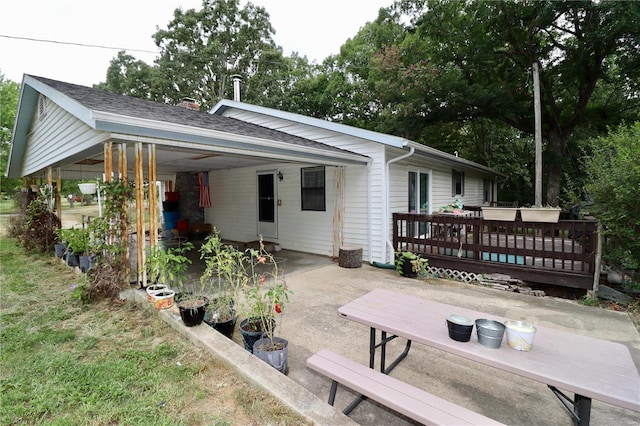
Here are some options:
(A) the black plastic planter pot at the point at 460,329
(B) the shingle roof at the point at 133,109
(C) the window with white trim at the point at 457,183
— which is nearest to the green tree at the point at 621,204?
(A) the black plastic planter pot at the point at 460,329

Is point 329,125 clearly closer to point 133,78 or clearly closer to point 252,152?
point 252,152

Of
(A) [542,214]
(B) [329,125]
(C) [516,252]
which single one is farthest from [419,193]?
(A) [542,214]

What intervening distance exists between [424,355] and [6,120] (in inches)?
1012

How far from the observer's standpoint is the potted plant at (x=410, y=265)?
19.2 ft

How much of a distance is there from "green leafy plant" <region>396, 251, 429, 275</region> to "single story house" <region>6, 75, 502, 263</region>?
670 millimetres

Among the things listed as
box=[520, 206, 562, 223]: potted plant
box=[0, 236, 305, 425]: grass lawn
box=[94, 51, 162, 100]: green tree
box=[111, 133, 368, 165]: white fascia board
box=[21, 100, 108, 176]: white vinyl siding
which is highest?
box=[94, 51, 162, 100]: green tree

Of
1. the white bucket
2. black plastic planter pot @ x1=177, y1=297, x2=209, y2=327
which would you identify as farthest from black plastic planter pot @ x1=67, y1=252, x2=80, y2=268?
the white bucket

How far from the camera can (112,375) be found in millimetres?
2451

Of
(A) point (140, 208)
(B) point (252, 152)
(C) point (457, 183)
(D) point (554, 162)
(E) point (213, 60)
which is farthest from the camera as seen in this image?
(E) point (213, 60)

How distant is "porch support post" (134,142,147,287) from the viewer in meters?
3.70

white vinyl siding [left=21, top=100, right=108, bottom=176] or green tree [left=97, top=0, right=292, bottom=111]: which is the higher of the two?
green tree [left=97, top=0, right=292, bottom=111]

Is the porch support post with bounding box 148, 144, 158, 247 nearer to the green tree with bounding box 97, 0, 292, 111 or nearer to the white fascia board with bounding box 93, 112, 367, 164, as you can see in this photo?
the white fascia board with bounding box 93, 112, 367, 164

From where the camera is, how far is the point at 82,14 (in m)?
8.88

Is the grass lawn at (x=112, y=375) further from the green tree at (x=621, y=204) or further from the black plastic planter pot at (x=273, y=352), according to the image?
the green tree at (x=621, y=204)
